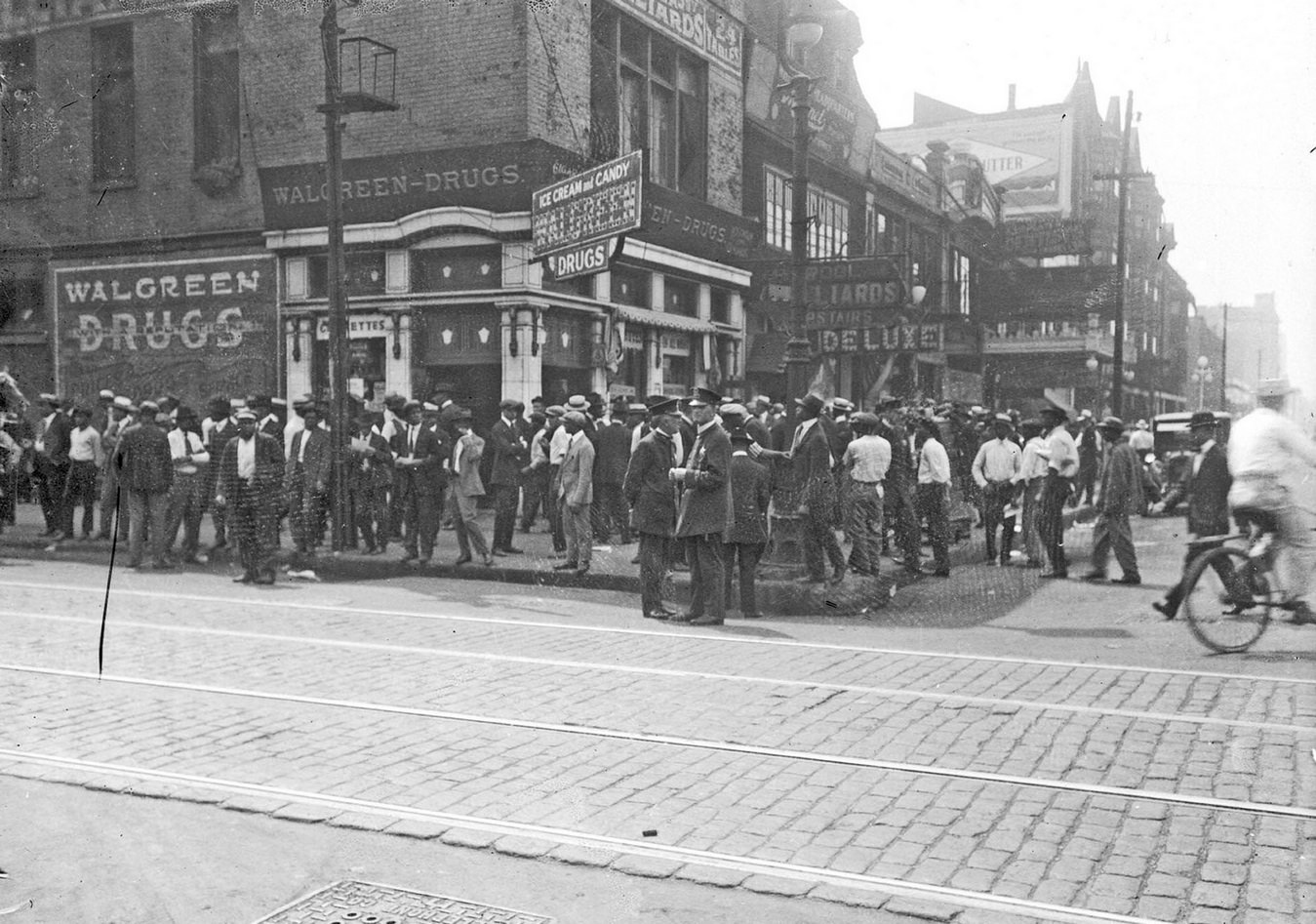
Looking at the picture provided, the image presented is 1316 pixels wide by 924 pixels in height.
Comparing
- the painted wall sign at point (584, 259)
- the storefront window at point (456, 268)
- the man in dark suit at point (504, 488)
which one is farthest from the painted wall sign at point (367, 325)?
the man in dark suit at point (504, 488)

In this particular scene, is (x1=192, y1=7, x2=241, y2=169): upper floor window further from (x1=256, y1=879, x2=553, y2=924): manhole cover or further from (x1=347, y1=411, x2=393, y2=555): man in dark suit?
(x1=256, y1=879, x2=553, y2=924): manhole cover

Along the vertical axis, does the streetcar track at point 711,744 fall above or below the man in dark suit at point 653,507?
below

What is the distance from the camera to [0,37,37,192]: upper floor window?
9.74 metres

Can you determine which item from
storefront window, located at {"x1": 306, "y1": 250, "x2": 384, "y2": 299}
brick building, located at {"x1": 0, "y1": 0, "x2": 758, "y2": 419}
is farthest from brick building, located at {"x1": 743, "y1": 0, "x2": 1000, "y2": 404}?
storefront window, located at {"x1": 306, "y1": 250, "x2": 384, "y2": 299}

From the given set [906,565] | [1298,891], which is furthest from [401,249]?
[1298,891]

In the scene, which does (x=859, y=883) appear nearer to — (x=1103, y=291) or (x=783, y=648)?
(x=783, y=648)

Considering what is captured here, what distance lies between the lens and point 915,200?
2714cm

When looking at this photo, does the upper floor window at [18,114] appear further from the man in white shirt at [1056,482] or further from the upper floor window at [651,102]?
the man in white shirt at [1056,482]

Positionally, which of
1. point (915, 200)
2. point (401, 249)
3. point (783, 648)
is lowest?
point (783, 648)

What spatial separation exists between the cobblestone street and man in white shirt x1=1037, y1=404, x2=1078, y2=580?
3.21 meters

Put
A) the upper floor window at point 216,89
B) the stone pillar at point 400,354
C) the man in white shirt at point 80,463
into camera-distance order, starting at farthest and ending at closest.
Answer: the upper floor window at point 216,89 → the stone pillar at point 400,354 → the man in white shirt at point 80,463

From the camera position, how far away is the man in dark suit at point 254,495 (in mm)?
11586

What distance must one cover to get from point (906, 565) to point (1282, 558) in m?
4.83

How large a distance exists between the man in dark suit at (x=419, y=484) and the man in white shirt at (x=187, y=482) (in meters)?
2.27
